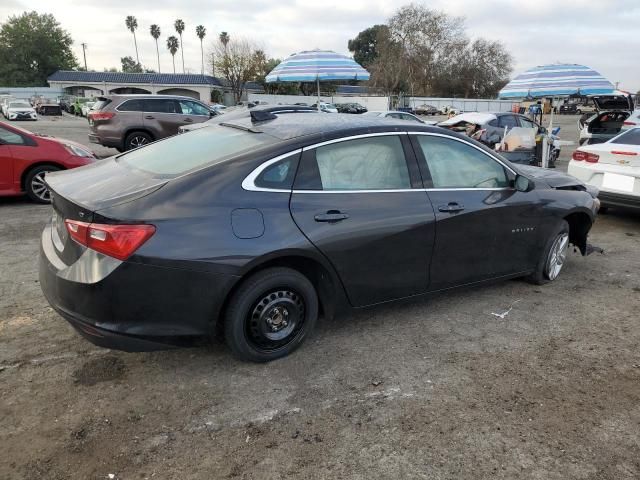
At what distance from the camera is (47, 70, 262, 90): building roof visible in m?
64.4

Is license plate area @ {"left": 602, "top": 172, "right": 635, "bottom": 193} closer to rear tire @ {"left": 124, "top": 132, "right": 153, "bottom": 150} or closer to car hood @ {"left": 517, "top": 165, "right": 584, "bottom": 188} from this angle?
car hood @ {"left": 517, "top": 165, "right": 584, "bottom": 188}

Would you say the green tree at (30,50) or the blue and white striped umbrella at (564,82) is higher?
the green tree at (30,50)

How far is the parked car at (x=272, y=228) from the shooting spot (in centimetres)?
278

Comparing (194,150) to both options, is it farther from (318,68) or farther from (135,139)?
(318,68)

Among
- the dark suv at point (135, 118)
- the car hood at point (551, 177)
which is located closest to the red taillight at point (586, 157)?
the car hood at point (551, 177)

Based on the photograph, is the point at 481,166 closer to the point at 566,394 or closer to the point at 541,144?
the point at 566,394

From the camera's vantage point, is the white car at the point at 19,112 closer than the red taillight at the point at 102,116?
No

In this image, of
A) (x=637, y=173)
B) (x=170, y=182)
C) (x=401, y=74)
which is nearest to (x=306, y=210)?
(x=170, y=182)

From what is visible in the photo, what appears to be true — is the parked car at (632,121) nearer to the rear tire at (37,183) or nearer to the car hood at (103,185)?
the rear tire at (37,183)

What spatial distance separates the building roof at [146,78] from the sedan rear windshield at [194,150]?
6345 cm

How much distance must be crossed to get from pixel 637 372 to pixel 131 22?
4659 inches

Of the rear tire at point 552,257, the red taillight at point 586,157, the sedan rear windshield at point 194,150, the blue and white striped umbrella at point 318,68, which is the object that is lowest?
the rear tire at point 552,257

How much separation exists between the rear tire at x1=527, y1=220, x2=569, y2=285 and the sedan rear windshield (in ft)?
9.29

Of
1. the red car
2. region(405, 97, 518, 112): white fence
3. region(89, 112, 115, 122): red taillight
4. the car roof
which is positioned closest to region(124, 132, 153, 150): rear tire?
region(89, 112, 115, 122): red taillight
